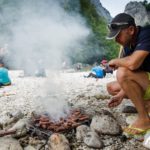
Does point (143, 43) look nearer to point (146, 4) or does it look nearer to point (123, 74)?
point (123, 74)

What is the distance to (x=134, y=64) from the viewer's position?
4.78m

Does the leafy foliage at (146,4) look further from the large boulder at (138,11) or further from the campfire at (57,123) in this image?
the campfire at (57,123)

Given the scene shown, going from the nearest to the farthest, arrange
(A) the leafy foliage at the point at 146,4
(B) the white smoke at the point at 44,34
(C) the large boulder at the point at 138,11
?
(B) the white smoke at the point at 44,34 → (C) the large boulder at the point at 138,11 → (A) the leafy foliage at the point at 146,4

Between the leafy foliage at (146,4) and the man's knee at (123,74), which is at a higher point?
the leafy foliage at (146,4)

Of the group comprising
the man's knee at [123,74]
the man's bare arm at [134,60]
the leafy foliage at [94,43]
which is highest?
the man's bare arm at [134,60]

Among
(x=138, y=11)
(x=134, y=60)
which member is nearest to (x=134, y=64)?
(x=134, y=60)

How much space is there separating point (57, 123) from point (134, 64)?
4.67 feet

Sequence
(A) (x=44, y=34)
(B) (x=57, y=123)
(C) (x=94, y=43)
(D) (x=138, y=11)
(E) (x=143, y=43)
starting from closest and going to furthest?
(E) (x=143, y=43) → (B) (x=57, y=123) → (A) (x=44, y=34) → (C) (x=94, y=43) → (D) (x=138, y=11)

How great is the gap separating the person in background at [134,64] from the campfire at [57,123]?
0.71 meters

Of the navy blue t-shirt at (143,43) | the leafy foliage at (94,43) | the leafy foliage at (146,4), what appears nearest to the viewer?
the navy blue t-shirt at (143,43)

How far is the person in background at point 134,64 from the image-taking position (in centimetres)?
474

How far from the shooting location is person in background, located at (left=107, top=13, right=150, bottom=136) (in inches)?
187

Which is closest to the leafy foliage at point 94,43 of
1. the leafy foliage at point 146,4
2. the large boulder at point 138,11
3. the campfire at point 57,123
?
the large boulder at point 138,11

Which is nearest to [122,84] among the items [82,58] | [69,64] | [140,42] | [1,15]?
[140,42]
